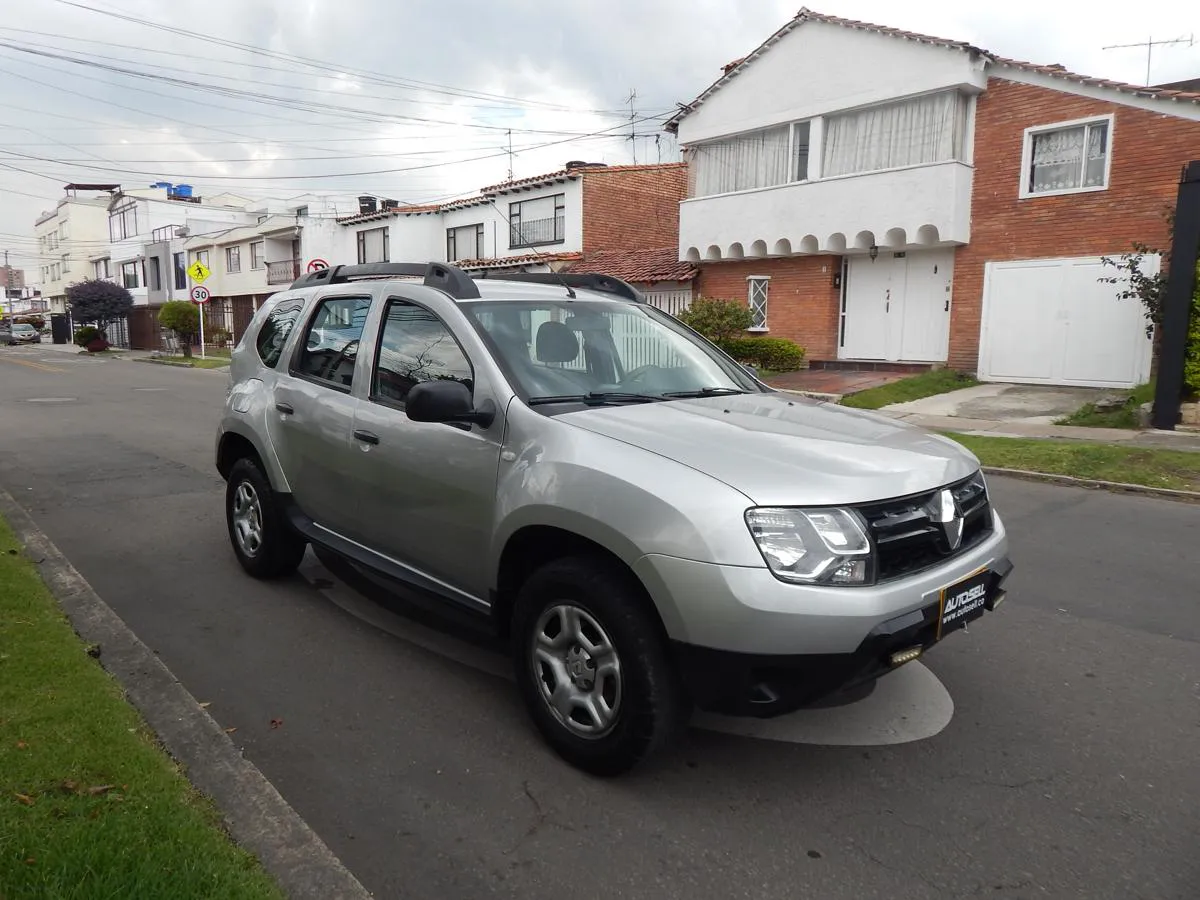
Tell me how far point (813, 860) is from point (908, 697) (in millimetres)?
1318

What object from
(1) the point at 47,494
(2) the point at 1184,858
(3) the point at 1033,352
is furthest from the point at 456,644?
(3) the point at 1033,352

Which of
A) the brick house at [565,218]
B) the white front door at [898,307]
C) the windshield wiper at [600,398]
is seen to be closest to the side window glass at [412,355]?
the windshield wiper at [600,398]

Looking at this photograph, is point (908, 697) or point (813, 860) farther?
point (908, 697)

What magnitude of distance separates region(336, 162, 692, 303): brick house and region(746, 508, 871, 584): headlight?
2348cm

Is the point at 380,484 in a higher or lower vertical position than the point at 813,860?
higher

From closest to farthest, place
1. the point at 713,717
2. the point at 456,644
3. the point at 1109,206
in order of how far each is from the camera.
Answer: the point at 713,717, the point at 456,644, the point at 1109,206

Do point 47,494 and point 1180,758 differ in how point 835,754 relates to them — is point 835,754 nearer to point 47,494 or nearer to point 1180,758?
point 1180,758

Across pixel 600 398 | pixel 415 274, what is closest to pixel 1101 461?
pixel 600 398

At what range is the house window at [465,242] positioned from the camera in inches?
1344

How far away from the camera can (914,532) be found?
304 centimetres

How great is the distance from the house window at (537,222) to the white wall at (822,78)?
8.21m

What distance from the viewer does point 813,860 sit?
9.11ft

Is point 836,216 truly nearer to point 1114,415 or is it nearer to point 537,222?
point 1114,415

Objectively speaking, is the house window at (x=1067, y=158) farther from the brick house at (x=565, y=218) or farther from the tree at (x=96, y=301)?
the tree at (x=96, y=301)
